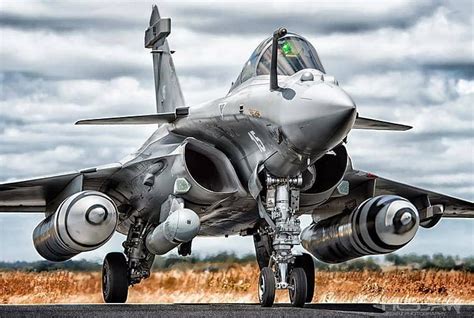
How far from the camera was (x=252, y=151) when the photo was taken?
45.8 feet

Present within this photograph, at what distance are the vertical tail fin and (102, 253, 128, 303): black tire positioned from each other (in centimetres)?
368

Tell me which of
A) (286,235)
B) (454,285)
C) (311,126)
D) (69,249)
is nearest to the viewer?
(311,126)

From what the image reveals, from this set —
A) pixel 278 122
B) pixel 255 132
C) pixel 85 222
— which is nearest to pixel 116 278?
pixel 85 222

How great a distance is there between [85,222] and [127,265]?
9.33 feet

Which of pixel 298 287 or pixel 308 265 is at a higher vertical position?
pixel 308 265

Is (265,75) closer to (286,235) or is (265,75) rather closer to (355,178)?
(286,235)

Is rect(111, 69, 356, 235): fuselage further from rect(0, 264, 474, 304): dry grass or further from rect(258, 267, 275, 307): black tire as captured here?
rect(0, 264, 474, 304): dry grass

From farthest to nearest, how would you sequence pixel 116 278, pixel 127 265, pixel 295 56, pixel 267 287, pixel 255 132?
pixel 127 265
pixel 116 278
pixel 255 132
pixel 295 56
pixel 267 287

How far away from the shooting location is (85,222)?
13.9 metres

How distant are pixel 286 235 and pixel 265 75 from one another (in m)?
2.09

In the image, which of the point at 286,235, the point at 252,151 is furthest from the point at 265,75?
the point at 286,235

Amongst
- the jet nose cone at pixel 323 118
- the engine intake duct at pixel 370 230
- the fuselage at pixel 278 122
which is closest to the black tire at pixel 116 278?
the fuselage at pixel 278 122

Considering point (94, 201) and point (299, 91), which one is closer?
point (299, 91)

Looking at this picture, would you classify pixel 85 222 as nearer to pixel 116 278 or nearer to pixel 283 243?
pixel 283 243
